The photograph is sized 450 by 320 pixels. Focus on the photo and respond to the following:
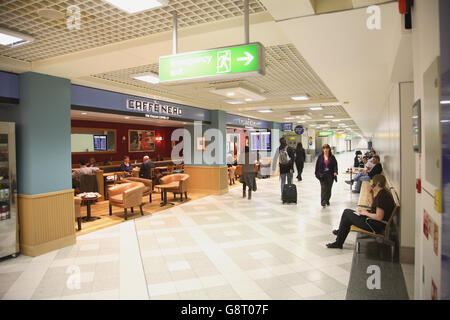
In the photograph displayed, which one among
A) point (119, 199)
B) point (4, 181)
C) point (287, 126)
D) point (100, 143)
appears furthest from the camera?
point (287, 126)

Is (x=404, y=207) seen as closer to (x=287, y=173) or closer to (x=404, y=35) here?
(x=404, y=35)

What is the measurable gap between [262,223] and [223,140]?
432cm

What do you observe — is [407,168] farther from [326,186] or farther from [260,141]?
[260,141]

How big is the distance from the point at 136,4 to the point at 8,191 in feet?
11.9

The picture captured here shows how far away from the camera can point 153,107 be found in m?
7.18

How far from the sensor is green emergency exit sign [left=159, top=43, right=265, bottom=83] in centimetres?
243

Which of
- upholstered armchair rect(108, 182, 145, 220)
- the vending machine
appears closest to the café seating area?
upholstered armchair rect(108, 182, 145, 220)

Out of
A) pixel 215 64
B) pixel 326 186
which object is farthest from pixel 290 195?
pixel 215 64

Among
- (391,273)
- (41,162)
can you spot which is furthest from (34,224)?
(391,273)

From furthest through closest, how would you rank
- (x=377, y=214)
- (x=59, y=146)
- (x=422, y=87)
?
(x=59, y=146) → (x=377, y=214) → (x=422, y=87)

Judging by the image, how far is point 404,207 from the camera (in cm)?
399

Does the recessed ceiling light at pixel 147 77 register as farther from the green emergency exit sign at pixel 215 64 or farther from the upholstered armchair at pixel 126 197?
the upholstered armchair at pixel 126 197

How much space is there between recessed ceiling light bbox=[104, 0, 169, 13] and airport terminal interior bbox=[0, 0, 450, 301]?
2 centimetres

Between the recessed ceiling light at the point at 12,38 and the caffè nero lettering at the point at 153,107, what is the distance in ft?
9.79
